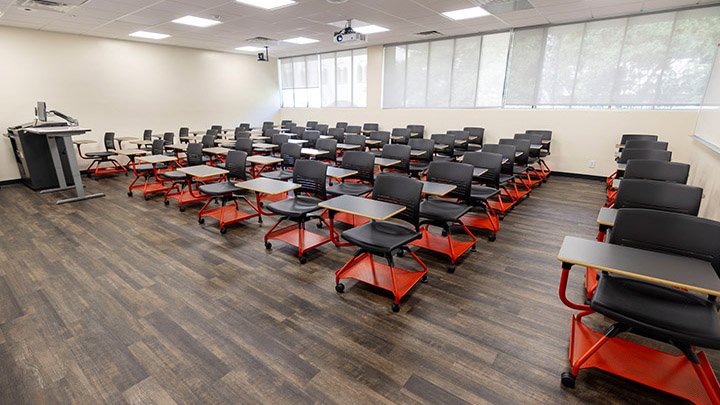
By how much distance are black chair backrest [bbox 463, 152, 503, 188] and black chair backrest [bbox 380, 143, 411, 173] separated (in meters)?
1.09

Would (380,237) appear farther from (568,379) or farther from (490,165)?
(490,165)

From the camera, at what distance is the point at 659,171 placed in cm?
330

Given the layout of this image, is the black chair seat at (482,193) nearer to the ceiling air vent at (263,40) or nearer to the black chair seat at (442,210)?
the black chair seat at (442,210)

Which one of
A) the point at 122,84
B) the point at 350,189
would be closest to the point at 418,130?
the point at 350,189

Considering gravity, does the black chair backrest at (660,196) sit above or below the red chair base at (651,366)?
above

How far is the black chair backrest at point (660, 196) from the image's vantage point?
240 centimetres

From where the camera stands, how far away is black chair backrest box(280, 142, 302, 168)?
18.0 feet

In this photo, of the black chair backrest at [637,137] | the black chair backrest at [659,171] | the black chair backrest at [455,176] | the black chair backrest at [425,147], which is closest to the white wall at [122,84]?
the black chair backrest at [425,147]

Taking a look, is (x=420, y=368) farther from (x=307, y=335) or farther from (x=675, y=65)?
(x=675, y=65)

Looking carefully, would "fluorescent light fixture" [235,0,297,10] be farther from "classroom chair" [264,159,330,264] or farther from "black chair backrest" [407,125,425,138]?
"black chair backrest" [407,125,425,138]

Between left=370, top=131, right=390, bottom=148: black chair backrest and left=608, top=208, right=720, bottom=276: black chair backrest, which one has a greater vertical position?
left=370, top=131, right=390, bottom=148: black chair backrest

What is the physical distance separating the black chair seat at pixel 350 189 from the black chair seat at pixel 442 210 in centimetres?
87

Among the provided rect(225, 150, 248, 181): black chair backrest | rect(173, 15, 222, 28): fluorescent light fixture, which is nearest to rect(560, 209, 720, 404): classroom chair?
rect(225, 150, 248, 181): black chair backrest

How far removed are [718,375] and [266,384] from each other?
2788 mm
